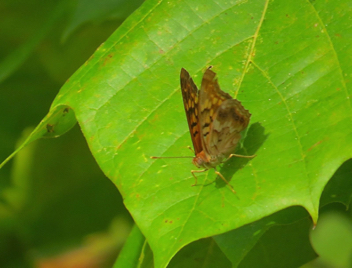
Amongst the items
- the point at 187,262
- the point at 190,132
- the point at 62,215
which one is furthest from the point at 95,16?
the point at 62,215

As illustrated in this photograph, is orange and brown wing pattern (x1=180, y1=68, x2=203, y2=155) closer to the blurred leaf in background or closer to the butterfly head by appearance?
the butterfly head

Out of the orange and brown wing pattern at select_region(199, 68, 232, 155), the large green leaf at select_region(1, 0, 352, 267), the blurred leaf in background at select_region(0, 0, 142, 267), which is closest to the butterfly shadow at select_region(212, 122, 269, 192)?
the large green leaf at select_region(1, 0, 352, 267)

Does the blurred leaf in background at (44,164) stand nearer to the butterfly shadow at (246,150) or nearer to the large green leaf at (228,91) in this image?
the large green leaf at (228,91)

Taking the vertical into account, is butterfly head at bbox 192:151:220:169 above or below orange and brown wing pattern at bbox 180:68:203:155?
below

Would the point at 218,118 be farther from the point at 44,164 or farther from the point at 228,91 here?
the point at 44,164

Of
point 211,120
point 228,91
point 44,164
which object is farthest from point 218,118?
point 44,164

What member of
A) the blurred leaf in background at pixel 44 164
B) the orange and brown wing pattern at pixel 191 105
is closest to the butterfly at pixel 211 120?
the orange and brown wing pattern at pixel 191 105

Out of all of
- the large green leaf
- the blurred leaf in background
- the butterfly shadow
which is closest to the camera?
the large green leaf
